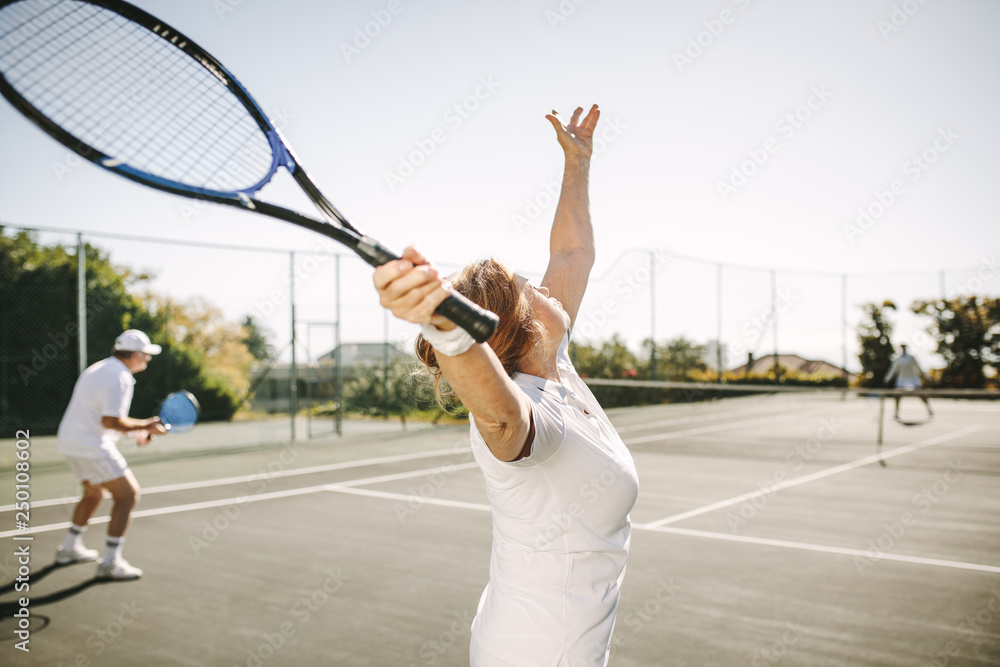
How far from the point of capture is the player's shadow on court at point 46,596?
4.39m

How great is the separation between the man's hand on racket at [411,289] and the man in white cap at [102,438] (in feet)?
15.5

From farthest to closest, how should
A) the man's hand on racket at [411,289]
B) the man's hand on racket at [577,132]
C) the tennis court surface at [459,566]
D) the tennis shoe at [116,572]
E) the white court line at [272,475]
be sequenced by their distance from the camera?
the white court line at [272,475], the tennis shoe at [116,572], the tennis court surface at [459,566], the man's hand on racket at [577,132], the man's hand on racket at [411,289]

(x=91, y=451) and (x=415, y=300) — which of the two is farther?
(x=91, y=451)

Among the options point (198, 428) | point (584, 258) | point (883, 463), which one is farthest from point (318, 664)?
point (198, 428)

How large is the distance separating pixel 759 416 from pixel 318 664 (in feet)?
51.6

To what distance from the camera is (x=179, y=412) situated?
6.17m

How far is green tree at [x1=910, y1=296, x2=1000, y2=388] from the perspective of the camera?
21.7 m

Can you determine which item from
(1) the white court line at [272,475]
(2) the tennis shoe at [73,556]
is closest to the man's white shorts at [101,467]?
(2) the tennis shoe at [73,556]

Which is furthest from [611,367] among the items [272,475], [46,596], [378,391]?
[46,596]

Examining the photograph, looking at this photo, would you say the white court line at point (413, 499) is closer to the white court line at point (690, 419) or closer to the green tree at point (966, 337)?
the white court line at point (690, 419)

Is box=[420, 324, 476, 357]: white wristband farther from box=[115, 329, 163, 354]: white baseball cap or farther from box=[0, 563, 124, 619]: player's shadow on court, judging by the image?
box=[115, 329, 163, 354]: white baseball cap

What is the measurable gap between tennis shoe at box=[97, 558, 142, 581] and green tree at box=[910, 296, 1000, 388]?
78.2ft

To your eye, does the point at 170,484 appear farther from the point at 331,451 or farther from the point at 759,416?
the point at 759,416

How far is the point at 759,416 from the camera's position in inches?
690
